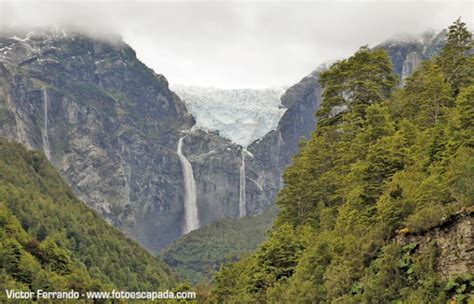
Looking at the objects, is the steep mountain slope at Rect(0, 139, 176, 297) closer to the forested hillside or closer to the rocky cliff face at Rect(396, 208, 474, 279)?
the forested hillside

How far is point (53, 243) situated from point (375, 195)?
62801 mm

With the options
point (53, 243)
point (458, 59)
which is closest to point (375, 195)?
point (458, 59)

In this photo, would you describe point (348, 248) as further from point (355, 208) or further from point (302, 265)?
point (302, 265)

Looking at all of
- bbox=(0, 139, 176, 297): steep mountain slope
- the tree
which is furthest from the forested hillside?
bbox=(0, 139, 176, 297): steep mountain slope

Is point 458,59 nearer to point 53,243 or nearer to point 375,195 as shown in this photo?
point 375,195

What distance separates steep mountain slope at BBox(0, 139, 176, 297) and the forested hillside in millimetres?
28717

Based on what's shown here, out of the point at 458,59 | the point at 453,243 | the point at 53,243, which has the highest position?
the point at 458,59

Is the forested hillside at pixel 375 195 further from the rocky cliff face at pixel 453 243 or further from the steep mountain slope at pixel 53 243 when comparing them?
the steep mountain slope at pixel 53 243

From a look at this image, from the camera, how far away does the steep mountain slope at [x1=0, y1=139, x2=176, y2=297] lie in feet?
235

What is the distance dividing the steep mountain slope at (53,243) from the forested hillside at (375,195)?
1131 inches

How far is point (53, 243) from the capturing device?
8625 cm

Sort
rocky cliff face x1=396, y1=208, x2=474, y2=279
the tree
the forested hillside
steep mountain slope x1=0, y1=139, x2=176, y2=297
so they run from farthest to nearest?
1. steep mountain slope x1=0, y1=139, x2=176, y2=297
2. the tree
3. the forested hillside
4. rocky cliff face x1=396, y1=208, x2=474, y2=279

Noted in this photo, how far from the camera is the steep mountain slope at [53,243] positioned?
71.6 m

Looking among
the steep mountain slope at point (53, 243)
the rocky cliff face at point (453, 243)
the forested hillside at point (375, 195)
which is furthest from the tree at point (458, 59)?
the steep mountain slope at point (53, 243)
